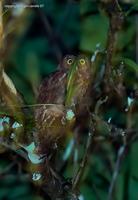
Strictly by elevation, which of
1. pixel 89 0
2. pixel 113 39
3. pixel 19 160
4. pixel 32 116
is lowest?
pixel 19 160

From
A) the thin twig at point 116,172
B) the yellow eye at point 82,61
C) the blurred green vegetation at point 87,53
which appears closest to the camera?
the yellow eye at point 82,61

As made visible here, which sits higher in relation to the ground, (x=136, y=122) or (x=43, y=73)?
(x=43, y=73)

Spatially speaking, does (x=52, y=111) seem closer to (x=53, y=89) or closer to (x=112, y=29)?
(x=53, y=89)

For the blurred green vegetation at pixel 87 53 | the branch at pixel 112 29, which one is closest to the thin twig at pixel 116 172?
the blurred green vegetation at pixel 87 53

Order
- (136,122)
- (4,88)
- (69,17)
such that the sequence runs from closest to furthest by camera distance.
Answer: (4,88) → (136,122) → (69,17)

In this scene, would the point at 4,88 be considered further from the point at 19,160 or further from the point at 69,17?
the point at 69,17

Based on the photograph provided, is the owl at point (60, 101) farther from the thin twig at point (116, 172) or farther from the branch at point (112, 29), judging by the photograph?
the thin twig at point (116, 172)

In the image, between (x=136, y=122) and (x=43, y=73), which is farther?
(x=43, y=73)

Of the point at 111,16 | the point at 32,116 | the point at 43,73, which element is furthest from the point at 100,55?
the point at 43,73
